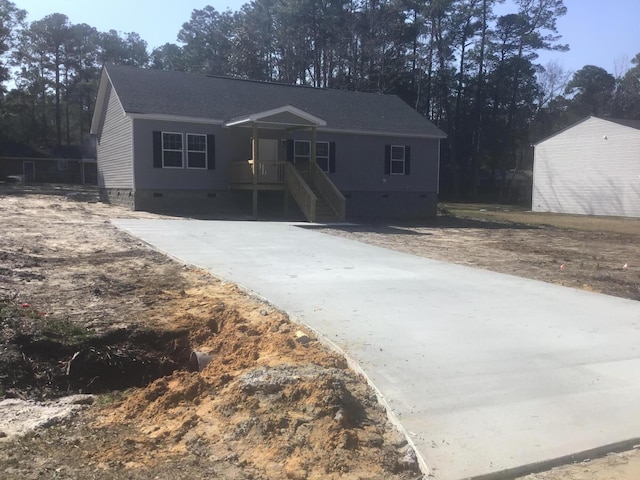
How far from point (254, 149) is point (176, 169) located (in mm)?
3518

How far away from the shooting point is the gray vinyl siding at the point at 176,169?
21.2 m

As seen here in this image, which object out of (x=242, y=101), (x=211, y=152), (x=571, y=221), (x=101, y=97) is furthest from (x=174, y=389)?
(x=571, y=221)

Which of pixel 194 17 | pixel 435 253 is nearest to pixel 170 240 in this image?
pixel 435 253

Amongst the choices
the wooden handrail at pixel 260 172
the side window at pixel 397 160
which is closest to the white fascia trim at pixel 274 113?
the wooden handrail at pixel 260 172

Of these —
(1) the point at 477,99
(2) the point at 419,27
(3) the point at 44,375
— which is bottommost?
(3) the point at 44,375

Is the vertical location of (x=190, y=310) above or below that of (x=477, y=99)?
below

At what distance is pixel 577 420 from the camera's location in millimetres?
3859

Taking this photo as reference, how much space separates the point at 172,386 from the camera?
4.59 m

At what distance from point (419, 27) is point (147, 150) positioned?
37.0m

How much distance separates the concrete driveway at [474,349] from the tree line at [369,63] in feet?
135

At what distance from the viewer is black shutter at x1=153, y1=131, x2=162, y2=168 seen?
21352 mm

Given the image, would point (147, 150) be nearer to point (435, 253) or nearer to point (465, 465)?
point (435, 253)

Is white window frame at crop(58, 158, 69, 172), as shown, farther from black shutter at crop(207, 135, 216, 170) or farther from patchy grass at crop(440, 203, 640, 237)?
patchy grass at crop(440, 203, 640, 237)

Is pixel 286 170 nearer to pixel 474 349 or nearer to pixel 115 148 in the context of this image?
pixel 115 148
